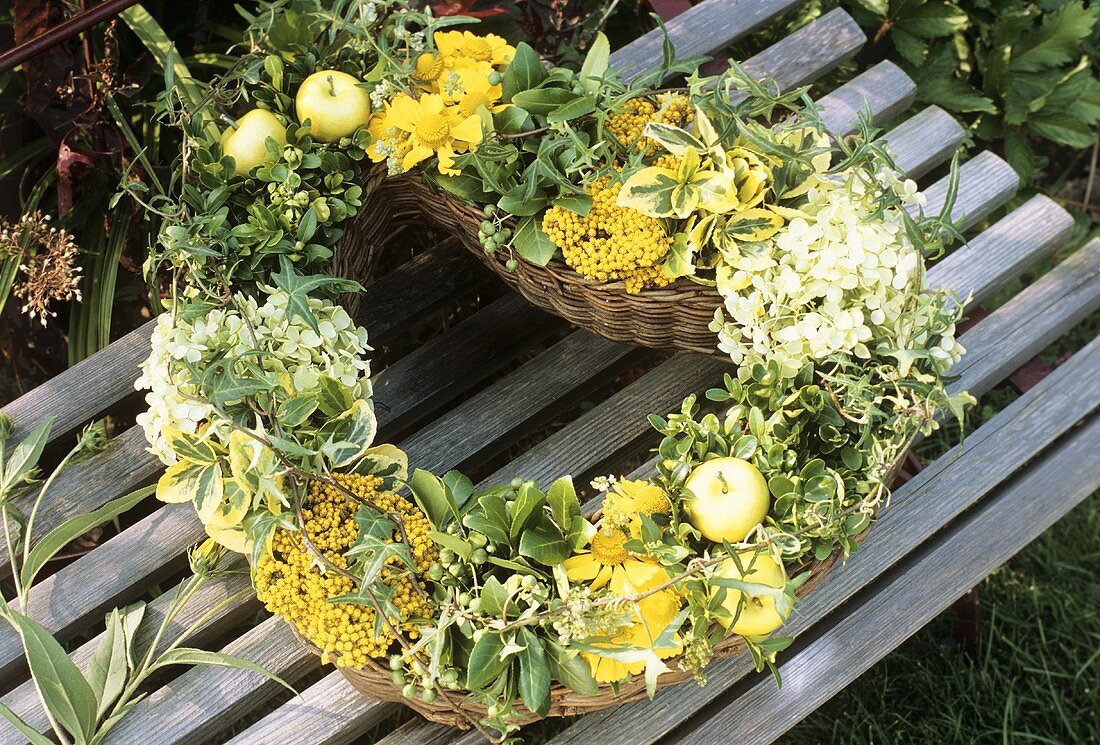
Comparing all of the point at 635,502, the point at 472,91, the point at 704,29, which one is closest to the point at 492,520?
the point at 635,502

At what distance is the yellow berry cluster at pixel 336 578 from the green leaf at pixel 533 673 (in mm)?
102

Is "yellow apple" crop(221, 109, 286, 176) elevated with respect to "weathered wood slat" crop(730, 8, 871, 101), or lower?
elevated

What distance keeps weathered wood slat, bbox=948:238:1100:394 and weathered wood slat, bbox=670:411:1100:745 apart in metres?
0.15

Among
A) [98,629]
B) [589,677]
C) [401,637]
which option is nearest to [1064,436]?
[589,677]

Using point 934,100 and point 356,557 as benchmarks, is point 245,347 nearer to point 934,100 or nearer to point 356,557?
point 356,557

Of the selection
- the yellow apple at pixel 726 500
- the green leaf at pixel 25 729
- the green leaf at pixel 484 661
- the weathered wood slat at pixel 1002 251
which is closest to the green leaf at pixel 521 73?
the yellow apple at pixel 726 500

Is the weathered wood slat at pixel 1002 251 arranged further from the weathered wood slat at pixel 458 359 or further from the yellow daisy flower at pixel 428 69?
the yellow daisy flower at pixel 428 69

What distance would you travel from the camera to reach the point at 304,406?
3.02 feet

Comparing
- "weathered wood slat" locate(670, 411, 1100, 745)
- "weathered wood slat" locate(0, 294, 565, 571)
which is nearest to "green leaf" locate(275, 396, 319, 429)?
"weathered wood slat" locate(0, 294, 565, 571)

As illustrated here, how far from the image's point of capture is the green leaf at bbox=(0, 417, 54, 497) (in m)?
1.13

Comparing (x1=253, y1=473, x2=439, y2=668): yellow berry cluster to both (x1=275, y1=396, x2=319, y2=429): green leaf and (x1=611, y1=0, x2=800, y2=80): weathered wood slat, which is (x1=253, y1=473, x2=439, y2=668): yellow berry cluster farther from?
(x1=611, y1=0, x2=800, y2=80): weathered wood slat

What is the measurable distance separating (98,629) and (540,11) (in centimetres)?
110

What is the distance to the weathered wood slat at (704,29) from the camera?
1396 mm

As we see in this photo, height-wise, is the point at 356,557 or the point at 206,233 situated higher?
the point at 206,233
